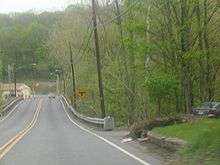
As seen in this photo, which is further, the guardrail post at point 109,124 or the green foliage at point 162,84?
the green foliage at point 162,84

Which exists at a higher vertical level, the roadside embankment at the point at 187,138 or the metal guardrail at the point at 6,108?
the metal guardrail at the point at 6,108

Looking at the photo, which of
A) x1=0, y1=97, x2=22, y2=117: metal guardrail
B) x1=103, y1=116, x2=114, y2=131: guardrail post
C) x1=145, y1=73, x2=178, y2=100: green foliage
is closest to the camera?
x1=103, y1=116, x2=114, y2=131: guardrail post

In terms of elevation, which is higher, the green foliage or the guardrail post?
the green foliage

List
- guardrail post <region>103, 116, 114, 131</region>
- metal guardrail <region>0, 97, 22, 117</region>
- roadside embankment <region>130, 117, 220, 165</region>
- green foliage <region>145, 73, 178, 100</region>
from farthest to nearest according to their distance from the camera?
metal guardrail <region>0, 97, 22, 117</region>
green foliage <region>145, 73, 178, 100</region>
guardrail post <region>103, 116, 114, 131</region>
roadside embankment <region>130, 117, 220, 165</region>

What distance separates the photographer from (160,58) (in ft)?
156

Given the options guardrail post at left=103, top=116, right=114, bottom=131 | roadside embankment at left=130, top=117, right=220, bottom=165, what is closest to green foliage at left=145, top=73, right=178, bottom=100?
guardrail post at left=103, top=116, right=114, bottom=131

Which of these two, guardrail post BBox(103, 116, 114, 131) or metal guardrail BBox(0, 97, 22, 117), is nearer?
guardrail post BBox(103, 116, 114, 131)

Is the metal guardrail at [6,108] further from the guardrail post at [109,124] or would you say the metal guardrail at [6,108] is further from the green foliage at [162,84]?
the guardrail post at [109,124]

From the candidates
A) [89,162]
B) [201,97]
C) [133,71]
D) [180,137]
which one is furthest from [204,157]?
[133,71]

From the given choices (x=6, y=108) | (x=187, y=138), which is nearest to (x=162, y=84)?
(x=187, y=138)

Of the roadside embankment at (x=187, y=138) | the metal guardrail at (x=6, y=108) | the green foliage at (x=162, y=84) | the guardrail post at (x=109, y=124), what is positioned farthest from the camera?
the metal guardrail at (x=6, y=108)

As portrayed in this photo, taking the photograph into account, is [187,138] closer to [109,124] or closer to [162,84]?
[109,124]

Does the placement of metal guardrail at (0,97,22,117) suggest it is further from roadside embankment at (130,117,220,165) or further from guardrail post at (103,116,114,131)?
roadside embankment at (130,117,220,165)

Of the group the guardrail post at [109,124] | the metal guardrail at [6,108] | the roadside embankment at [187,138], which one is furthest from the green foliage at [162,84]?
the metal guardrail at [6,108]
